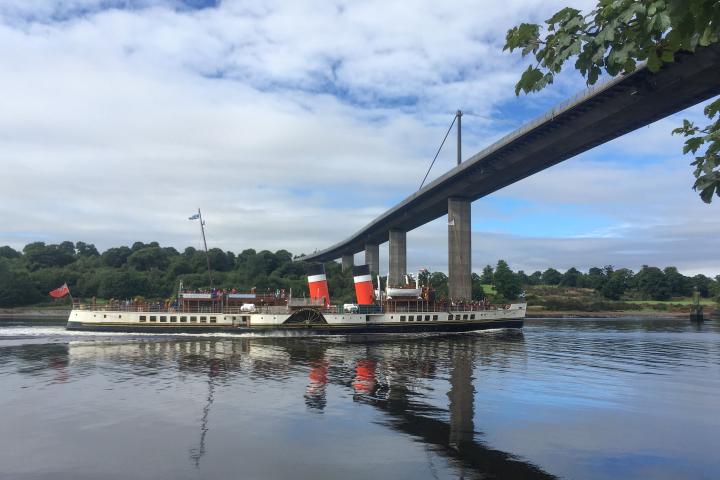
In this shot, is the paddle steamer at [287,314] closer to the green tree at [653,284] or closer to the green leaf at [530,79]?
the green leaf at [530,79]

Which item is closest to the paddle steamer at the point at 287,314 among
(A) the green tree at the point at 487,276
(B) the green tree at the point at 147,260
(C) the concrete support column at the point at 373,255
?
(C) the concrete support column at the point at 373,255

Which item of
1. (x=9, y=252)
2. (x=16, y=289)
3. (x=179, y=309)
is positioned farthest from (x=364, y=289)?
(x=9, y=252)

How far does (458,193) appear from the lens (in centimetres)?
9094

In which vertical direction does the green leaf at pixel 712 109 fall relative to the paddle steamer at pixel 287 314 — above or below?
above

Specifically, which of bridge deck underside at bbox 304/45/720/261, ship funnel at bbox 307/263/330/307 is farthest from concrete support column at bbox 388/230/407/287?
ship funnel at bbox 307/263/330/307

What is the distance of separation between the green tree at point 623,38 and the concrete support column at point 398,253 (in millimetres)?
113611

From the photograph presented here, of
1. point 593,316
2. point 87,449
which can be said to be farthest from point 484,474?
point 593,316

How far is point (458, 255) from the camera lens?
9012cm

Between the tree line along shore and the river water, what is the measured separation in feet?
286

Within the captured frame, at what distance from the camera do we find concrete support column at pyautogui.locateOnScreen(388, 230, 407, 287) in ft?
402

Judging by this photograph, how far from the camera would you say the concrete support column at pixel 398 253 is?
12256 cm

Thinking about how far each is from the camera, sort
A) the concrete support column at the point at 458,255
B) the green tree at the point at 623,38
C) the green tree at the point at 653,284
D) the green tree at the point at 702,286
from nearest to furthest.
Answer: the green tree at the point at 623,38 → the concrete support column at the point at 458,255 → the green tree at the point at 653,284 → the green tree at the point at 702,286

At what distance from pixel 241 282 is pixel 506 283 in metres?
75.4

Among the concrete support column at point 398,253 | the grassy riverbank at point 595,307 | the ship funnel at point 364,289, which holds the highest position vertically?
the concrete support column at point 398,253
